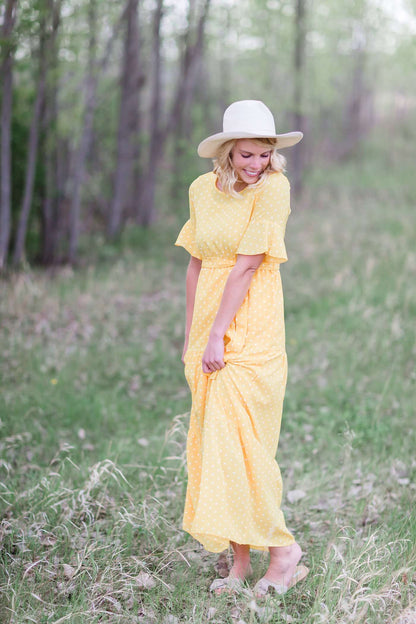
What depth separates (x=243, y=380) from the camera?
2.84 m

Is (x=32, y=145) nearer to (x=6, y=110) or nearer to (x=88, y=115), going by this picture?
(x=88, y=115)

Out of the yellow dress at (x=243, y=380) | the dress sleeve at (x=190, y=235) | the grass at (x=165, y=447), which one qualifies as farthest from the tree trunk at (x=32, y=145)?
the yellow dress at (x=243, y=380)

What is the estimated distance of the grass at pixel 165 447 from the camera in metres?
2.94

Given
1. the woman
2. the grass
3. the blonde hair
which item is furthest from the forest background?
the blonde hair

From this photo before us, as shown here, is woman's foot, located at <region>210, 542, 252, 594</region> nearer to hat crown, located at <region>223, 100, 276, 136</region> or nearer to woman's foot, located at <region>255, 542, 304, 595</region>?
woman's foot, located at <region>255, 542, 304, 595</region>

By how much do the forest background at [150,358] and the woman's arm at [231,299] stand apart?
1.13m

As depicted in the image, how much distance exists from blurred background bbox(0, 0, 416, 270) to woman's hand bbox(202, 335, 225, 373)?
5.92 meters

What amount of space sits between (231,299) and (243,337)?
204mm

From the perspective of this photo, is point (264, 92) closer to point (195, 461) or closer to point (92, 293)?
point (92, 293)

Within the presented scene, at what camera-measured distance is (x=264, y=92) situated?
19.2 metres

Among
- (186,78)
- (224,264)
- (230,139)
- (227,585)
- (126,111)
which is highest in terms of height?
(186,78)

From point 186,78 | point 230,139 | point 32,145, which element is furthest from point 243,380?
point 186,78

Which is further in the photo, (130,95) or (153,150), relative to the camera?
(153,150)

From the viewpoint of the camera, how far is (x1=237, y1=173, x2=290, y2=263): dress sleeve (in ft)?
9.14
